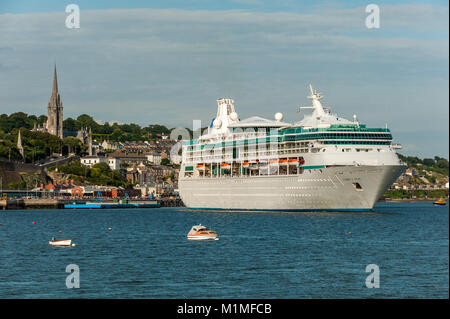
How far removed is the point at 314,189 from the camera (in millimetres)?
78188

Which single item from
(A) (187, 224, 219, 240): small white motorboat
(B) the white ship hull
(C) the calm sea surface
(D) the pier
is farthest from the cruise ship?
(D) the pier

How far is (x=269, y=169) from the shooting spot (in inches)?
3398

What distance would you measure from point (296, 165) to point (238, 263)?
43.4 meters

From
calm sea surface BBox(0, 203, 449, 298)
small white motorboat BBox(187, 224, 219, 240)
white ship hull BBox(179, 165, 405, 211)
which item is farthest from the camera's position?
white ship hull BBox(179, 165, 405, 211)

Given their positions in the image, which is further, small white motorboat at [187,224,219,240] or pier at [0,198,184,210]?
pier at [0,198,184,210]

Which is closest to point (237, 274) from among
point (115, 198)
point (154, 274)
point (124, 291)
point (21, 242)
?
point (154, 274)

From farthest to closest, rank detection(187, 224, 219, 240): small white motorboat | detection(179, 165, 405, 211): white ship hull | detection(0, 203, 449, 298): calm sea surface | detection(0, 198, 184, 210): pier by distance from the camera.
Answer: detection(0, 198, 184, 210): pier
detection(179, 165, 405, 211): white ship hull
detection(187, 224, 219, 240): small white motorboat
detection(0, 203, 449, 298): calm sea surface

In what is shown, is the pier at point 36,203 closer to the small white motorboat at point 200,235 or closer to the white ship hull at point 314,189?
the white ship hull at point 314,189

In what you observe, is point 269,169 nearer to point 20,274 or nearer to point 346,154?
point 346,154

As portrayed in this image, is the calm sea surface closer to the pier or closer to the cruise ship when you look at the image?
the cruise ship

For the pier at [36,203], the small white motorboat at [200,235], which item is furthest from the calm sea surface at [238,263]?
the pier at [36,203]

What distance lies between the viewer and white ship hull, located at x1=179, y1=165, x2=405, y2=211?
74.8 meters

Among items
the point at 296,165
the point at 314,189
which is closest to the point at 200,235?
the point at 314,189
